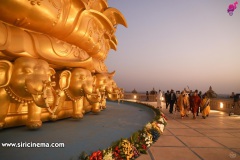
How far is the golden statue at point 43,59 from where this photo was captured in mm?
4695

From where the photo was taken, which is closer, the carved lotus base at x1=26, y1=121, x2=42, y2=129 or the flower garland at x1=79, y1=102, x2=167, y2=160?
the flower garland at x1=79, y1=102, x2=167, y2=160

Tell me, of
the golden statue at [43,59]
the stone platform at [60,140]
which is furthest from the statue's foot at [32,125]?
the stone platform at [60,140]

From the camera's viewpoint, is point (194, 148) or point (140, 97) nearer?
point (194, 148)

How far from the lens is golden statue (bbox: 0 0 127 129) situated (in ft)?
15.4

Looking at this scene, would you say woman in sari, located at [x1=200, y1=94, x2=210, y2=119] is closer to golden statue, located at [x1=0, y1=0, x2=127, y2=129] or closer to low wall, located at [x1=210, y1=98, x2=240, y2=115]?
low wall, located at [x1=210, y1=98, x2=240, y2=115]

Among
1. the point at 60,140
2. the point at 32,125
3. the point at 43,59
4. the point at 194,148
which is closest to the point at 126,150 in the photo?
the point at 60,140

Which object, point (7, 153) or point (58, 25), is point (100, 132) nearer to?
point (7, 153)

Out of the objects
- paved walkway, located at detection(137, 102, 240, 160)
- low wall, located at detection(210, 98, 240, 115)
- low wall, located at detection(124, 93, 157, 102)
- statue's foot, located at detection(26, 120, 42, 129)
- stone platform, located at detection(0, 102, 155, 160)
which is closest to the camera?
stone platform, located at detection(0, 102, 155, 160)

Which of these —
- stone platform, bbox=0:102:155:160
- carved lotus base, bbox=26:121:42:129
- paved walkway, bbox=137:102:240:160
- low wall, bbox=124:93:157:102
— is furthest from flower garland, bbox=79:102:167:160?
low wall, bbox=124:93:157:102

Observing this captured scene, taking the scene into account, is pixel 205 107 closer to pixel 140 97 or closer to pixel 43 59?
pixel 43 59

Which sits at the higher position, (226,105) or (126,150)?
(226,105)

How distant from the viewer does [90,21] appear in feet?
25.1

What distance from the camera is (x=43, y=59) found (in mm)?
5617

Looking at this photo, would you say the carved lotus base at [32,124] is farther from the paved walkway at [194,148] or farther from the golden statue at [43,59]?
the paved walkway at [194,148]
